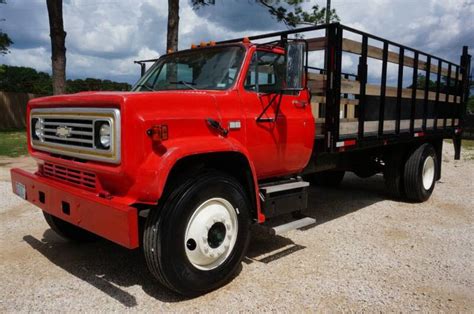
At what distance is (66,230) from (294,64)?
310 centimetres

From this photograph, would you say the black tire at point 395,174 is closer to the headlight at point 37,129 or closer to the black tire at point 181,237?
the black tire at point 181,237

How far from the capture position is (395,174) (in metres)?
7.44

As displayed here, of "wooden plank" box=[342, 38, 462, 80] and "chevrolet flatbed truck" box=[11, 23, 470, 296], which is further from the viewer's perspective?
"wooden plank" box=[342, 38, 462, 80]

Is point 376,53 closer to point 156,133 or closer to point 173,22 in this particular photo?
point 156,133

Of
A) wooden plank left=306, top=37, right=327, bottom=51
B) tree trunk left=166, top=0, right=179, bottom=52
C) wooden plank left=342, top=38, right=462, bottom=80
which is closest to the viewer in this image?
wooden plank left=306, top=37, right=327, bottom=51

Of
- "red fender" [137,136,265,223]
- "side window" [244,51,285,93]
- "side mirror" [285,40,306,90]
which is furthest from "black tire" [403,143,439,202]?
"red fender" [137,136,265,223]

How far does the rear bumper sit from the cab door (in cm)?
150

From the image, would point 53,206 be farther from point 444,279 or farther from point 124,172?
point 444,279

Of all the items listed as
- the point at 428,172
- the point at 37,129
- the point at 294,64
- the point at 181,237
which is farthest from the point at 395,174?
the point at 37,129

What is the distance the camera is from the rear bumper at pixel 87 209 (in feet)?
10.1

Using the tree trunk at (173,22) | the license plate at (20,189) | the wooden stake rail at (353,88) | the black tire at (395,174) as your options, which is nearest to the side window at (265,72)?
the wooden stake rail at (353,88)

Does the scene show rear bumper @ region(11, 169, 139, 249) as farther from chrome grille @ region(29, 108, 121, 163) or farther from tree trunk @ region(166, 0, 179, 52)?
tree trunk @ region(166, 0, 179, 52)

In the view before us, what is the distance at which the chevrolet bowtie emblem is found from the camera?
3.71m

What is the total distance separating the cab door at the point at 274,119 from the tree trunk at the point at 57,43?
10146 mm
